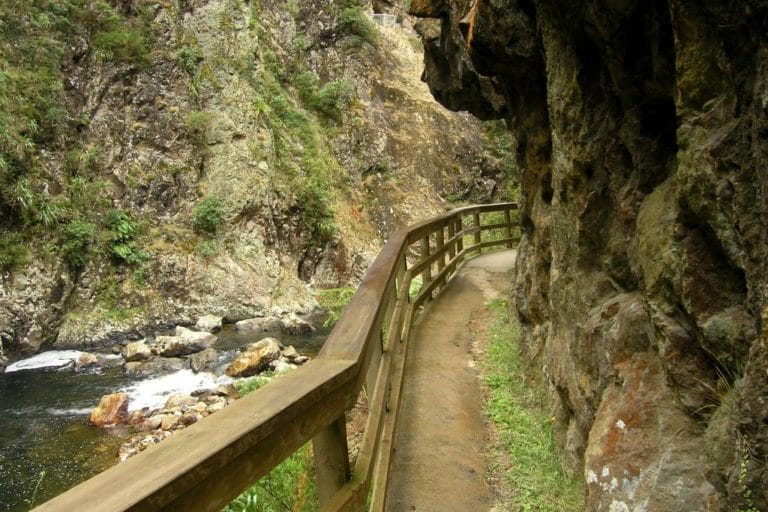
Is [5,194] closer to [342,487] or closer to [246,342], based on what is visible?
[246,342]

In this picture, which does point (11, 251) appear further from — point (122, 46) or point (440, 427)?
point (440, 427)

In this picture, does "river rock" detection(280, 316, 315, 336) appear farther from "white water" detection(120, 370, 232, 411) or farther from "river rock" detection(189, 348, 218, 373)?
"white water" detection(120, 370, 232, 411)

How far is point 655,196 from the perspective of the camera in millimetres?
2613

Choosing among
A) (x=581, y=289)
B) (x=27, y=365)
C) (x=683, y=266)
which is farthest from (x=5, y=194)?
(x=683, y=266)

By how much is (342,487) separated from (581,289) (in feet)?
7.54

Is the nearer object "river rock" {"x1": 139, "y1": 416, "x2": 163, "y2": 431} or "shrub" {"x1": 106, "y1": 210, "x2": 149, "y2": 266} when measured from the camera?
"river rock" {"x1": 139, "y1": 416, "x2": 163, "y2": 431}

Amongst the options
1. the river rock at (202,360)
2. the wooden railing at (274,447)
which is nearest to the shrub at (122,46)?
the river rock at (202,360)

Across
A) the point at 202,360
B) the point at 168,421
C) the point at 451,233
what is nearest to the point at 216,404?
the point at 168,421

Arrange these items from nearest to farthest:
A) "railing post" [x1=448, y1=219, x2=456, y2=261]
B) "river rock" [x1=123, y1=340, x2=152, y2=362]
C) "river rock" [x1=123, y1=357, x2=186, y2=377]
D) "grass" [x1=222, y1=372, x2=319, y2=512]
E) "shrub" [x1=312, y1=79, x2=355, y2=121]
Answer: "grass" [x1=222, y1=372, x2=319, y2=512] → "railing post" [x1=448, y1=219, x2=456, y2=261] → "river rock" [x1=123, y1=357, x2=186, y2=377] → "river rock" [x1=123, y1=340, x2=152, y2=362] → "shrub" [x1=312, y1=79, x2=355, y2=121]

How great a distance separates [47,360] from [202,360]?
156 inches

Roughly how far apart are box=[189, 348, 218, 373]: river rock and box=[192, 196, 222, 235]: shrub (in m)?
5.82

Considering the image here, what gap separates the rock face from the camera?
5.41 feet

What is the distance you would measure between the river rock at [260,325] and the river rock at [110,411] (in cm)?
503

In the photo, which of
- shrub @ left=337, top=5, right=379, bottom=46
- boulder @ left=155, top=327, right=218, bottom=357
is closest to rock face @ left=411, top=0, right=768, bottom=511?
boulder @ left=155, top=327, right=218, bottom=357
